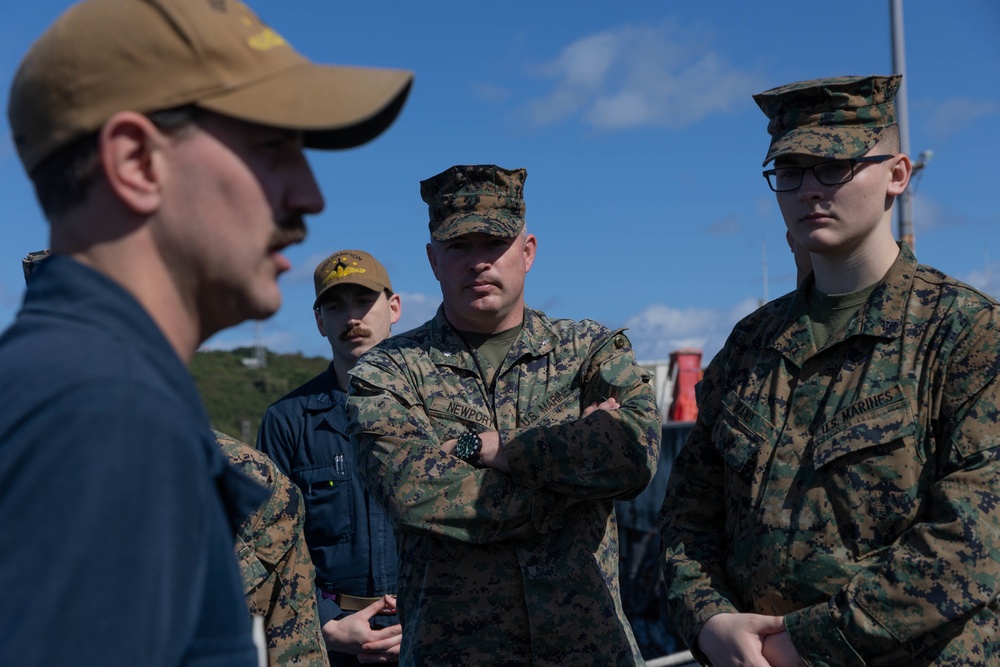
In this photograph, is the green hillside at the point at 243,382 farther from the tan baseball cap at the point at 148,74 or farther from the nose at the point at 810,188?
the tan baseball cap at the point at 148,74

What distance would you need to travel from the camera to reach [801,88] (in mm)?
3113

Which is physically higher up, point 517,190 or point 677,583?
point 517,190

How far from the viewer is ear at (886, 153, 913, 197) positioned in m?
3.05

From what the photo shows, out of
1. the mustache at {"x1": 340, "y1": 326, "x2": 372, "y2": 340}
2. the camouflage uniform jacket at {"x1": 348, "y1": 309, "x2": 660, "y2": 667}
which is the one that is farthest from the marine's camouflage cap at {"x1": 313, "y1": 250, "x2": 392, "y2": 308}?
the camouflage uniform jacket at {"x1": 348, "y1": 309, "x2": 660, "y2": 667}

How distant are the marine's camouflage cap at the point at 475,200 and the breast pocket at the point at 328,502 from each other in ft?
4.44

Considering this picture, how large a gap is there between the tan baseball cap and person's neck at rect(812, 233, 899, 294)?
2136 millimetres

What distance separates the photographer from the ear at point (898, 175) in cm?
305

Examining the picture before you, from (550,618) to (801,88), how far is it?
1914 mm

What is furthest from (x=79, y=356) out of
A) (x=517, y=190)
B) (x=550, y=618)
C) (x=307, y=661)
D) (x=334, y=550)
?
(x=334, y=550)

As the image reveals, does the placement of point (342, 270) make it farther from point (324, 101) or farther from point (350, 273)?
point (324, 101)

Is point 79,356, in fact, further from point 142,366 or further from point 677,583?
point 677,583

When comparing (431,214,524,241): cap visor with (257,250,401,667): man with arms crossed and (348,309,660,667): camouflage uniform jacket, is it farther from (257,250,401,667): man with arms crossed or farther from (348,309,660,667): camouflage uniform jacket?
(257,250,401,667): man with arms crossed

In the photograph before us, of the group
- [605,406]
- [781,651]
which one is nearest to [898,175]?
[605,406]

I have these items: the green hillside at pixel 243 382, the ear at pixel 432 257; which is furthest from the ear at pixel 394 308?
the green hillside at pixel 243 382
